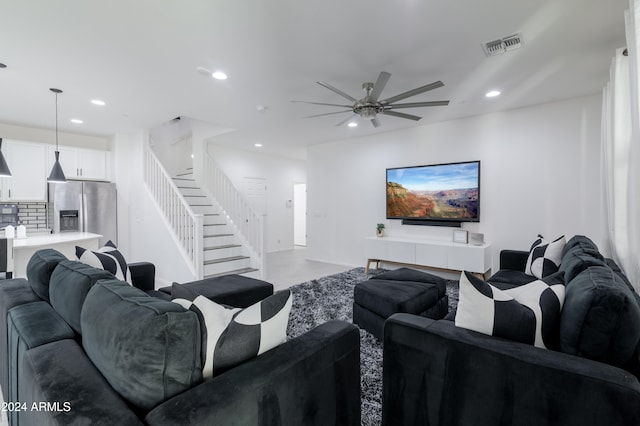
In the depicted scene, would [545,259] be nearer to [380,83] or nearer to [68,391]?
[380,83]

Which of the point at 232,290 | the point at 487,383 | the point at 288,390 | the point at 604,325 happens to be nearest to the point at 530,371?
the point at 487,383

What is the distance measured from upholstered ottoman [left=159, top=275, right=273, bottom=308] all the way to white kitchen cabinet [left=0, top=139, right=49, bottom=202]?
413 centimetres

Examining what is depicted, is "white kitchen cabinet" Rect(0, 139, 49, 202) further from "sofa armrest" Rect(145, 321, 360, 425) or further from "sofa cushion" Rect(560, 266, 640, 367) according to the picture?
"sofa cushion" Rect(560, 266, 640, 367)

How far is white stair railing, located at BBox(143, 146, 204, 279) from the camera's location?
175 inches

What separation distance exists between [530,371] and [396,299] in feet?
4.74

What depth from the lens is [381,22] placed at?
2.35 metres

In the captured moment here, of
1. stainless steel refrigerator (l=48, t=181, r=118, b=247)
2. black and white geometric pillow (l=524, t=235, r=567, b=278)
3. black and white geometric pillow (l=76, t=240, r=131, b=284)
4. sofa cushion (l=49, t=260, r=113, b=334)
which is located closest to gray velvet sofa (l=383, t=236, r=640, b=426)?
sofa cushion (l=49, t=260, r=113, b=334)

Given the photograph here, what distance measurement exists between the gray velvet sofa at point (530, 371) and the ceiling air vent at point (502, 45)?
205 centimetres

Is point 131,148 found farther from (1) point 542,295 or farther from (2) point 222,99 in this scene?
(1) point 542,295

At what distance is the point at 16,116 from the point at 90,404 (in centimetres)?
595

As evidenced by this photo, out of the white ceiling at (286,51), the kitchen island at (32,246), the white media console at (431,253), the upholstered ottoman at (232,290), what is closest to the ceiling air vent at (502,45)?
the white ceiling at (286,51)

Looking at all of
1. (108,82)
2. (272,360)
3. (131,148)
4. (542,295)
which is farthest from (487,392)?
(131,148)

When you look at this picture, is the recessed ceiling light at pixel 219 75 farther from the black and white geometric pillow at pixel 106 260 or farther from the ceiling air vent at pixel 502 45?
the ceiling air vent at pixel 502 45

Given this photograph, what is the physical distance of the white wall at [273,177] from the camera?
7473mm
